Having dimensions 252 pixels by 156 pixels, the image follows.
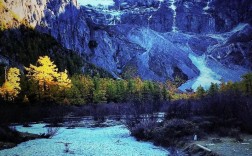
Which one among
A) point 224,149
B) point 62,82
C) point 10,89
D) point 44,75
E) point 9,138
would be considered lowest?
point 224,149

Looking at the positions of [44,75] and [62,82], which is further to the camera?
[62,82]

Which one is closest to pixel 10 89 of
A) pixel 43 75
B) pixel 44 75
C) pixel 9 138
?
pixel 43 75

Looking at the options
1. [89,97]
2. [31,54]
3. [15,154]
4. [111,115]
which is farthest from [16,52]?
[15,154]

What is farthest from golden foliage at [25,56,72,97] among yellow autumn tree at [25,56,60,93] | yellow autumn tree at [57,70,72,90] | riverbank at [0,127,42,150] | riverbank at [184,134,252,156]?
riverbank at [184,134,252,156]

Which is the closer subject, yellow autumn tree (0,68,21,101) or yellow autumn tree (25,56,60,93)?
yellow autumn tree (0,68,21,101)

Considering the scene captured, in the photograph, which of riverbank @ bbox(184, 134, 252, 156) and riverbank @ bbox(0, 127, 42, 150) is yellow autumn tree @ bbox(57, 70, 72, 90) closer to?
riverbank @ bbox(0, 127, 42, 150)

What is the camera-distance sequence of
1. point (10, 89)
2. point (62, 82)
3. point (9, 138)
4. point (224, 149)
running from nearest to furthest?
point (224, 149) → point (9, 138) → point (10, 89) → point (62, 82)

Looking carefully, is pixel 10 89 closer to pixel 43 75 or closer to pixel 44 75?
pixel 43 75

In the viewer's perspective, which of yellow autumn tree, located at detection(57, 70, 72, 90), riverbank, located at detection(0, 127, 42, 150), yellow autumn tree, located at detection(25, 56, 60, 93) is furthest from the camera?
yellow autumn tree, located at detection(57, 70, 72, 90)

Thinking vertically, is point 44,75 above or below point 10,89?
above

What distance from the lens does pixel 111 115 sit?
2243 inches

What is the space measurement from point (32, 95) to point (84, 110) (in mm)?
9476

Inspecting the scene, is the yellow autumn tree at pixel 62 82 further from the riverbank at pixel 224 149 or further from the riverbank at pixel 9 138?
the riverbank at pixel 224 149

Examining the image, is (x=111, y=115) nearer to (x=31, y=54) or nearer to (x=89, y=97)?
(x=89, y=97)
